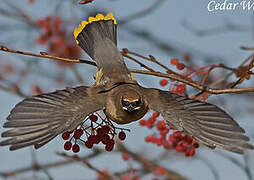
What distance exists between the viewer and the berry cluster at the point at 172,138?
329cm

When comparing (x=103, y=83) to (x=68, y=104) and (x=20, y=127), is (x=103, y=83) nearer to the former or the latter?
(x=68, y=104)

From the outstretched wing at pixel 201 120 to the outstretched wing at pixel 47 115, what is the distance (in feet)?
1.35

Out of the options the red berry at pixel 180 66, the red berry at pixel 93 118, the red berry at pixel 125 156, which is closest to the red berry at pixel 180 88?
the red berry at pixel 180 66

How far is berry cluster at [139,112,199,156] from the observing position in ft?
10.8

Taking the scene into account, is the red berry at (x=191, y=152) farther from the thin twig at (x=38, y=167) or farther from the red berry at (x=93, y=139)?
the thin twig at (x=38, y=167)

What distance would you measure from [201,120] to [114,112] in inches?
22.6

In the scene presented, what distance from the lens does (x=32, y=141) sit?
2.36 m

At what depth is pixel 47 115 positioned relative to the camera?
260cm

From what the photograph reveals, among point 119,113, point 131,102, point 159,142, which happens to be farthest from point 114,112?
point 159,142

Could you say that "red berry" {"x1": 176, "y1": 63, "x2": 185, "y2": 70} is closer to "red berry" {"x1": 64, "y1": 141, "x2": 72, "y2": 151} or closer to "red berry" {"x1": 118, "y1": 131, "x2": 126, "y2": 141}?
"red berry" {"x1": 118, "y1": 131, "x2": 126, "y2": 141}

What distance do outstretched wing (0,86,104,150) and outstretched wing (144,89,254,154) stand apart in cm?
41

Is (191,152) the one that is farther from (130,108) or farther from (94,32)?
(94,32)

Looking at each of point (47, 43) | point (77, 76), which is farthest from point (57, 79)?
point (77, 76)

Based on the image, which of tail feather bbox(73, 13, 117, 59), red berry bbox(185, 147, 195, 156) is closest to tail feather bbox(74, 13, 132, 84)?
tail feather bbox(73, 13, 117, 59)
